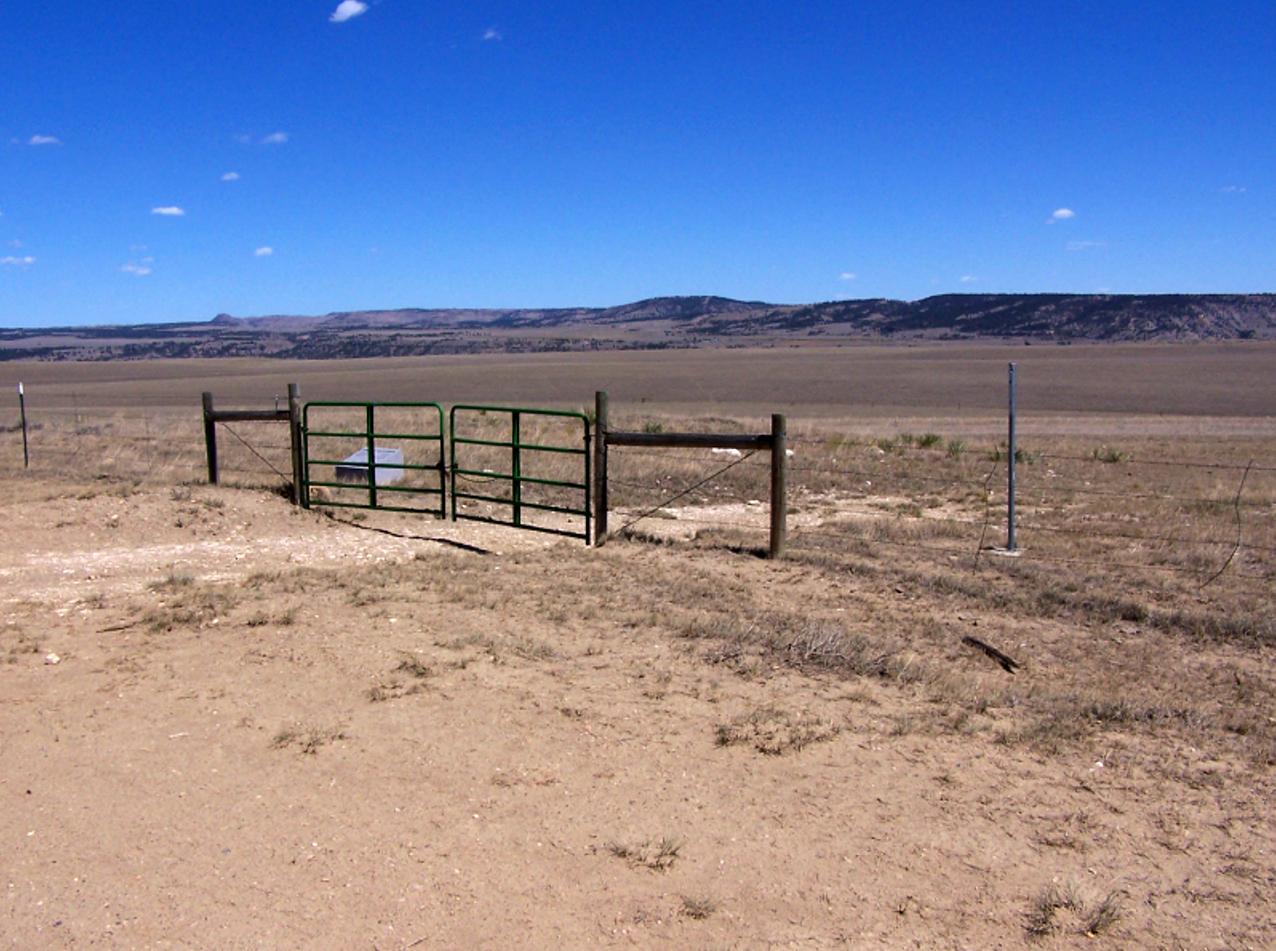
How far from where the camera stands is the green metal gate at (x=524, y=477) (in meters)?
12.3

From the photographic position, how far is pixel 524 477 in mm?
13195

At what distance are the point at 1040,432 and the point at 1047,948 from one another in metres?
28.7

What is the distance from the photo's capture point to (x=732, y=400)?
48312 mm

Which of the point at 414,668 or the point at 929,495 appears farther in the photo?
the point at 929,495

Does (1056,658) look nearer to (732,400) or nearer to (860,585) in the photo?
(860,585)

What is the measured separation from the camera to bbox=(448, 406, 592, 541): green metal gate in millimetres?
12258

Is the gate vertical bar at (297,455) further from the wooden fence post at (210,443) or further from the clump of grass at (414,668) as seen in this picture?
the clump of grass at (414,668)

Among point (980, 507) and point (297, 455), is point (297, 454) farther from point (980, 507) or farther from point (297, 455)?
point (980, 507)

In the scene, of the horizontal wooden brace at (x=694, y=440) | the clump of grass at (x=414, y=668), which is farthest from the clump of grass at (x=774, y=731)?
the horizontal wooden brace at (x=694, y=440)

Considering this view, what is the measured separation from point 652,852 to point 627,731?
137 cm

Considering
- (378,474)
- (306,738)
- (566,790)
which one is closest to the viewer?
(566,790)

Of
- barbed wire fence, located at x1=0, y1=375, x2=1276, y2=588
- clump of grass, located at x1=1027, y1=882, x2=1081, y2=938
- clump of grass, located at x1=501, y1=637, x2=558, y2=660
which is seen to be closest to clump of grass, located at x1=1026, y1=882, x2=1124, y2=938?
clump of grass, located at x1=1027, y1=882, x2=1081, y2=938

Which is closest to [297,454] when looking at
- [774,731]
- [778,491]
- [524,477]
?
[524,477]

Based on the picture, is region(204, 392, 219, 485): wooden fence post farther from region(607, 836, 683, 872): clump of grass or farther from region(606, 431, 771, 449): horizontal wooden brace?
region(607, 836, 683, 872): clump of grass
